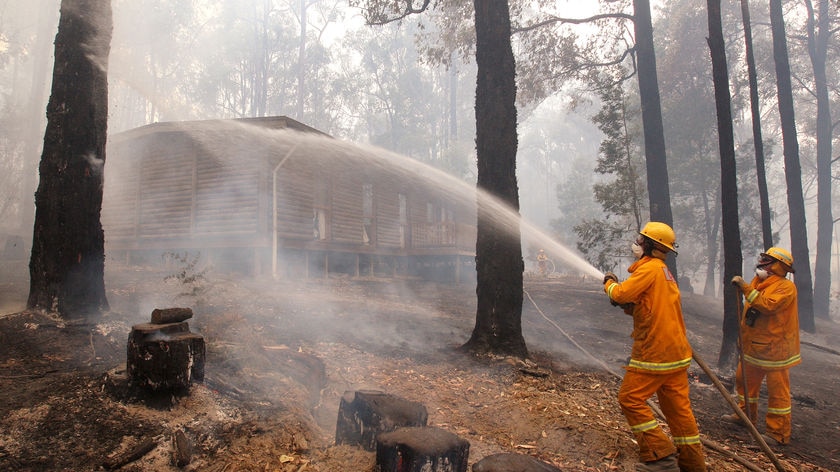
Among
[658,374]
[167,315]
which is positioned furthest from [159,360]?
[658,374]

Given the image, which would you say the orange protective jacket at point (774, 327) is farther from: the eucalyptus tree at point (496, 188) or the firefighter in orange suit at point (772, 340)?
the eucalyptus tree at point (496, 188)

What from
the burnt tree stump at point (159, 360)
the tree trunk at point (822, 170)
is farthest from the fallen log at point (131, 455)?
the tree trunk at point (822, 170)

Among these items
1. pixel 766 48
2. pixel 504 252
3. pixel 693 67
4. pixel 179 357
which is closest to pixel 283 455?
pixel 179 357

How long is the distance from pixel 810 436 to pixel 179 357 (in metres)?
7.18

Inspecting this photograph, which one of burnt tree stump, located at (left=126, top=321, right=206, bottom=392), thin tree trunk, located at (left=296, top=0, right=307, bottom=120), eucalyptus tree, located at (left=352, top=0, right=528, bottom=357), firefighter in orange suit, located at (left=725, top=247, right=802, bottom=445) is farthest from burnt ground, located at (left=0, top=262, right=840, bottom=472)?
thin tree trunk, located at (left=296, top=0, right=307, bottom=120)

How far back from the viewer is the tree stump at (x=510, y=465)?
3096mm

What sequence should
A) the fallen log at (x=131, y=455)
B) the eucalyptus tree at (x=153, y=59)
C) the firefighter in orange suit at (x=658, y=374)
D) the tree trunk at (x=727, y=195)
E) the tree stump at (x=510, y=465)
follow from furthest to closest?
the eucalyptus tree at (x=153, y=59) < the tree trunk at (x=727, y=195) < the firefighter in orange suit at (x=658, y=374) < the fallen log at (x=131, y=455) < the tree stump at (x=510, y=465)

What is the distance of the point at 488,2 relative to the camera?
725 cm

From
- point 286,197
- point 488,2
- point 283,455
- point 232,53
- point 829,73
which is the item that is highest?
point 232,53

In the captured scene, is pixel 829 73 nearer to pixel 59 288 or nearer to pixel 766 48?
pixel 766 48

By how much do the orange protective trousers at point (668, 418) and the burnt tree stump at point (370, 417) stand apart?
171 centimetres

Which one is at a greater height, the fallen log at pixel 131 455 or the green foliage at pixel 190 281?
the green foliage at pixel 190 281

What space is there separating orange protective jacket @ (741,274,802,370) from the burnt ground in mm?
907

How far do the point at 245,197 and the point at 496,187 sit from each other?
988 centimetres
